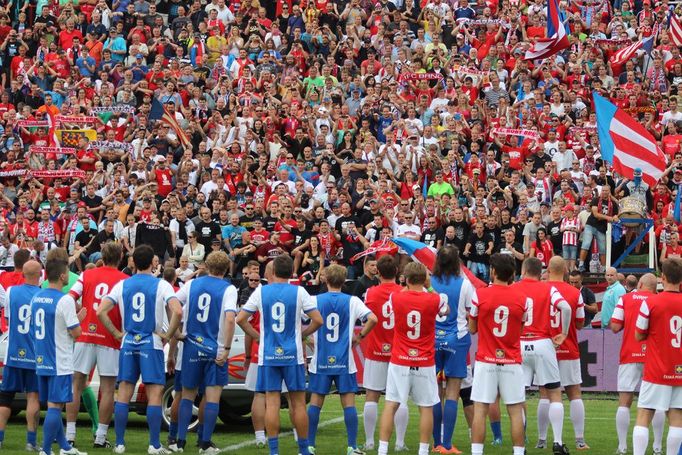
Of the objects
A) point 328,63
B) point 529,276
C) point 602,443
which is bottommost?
point 602,443

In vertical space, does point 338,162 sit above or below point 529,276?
above

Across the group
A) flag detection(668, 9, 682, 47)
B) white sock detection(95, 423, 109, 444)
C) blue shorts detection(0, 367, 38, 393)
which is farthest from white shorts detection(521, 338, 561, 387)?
flag detection(668, 9, 682, 47)

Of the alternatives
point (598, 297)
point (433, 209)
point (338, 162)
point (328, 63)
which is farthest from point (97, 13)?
point (598, 297)

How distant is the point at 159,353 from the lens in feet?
47.0

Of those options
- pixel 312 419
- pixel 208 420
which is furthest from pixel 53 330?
pixel 312 419

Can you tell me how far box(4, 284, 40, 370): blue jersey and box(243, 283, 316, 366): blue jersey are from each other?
235 centimetres

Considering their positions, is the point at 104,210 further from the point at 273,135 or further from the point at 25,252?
the point at 25,252

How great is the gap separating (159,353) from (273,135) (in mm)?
14581

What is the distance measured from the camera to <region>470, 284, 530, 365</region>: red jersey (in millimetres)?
13477

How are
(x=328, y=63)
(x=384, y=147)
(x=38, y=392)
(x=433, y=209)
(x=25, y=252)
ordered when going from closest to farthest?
1. (x=38, y=392)
2. (x=25, y=252)
3. (x=433, y=209)
4. (x=384, y=147)
5. (x=328, y=63)

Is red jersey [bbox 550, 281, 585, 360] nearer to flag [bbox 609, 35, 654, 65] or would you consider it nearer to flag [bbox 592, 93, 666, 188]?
flag [bbox 592, 93, 666, 188]

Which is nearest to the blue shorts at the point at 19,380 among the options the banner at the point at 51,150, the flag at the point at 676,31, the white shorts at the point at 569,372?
the white shorts at the point at 569,372

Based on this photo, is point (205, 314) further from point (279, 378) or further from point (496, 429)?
point (496, 429)

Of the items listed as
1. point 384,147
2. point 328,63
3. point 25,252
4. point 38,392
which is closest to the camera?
point 38,392
